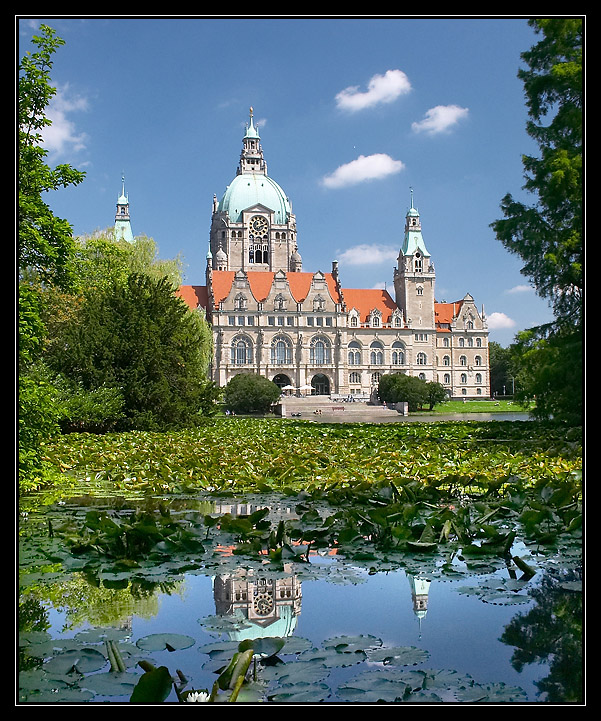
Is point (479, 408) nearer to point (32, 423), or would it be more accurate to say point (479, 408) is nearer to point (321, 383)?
point (321, 383)

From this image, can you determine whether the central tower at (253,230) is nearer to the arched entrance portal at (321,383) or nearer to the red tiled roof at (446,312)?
the arched entrance portal at (321,383)

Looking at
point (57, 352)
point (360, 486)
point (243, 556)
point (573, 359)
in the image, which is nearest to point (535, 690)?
point (243, 556)

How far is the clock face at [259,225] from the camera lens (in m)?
71.7

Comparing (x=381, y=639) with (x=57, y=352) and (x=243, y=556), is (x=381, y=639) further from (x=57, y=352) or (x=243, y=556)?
(x=57, y=352)

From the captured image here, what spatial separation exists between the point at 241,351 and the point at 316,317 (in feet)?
25.8

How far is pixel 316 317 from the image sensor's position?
62.3 m

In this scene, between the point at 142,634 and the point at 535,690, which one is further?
the point at 142,634

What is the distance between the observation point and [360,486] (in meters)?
5.44

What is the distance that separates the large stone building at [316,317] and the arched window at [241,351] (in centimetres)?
9

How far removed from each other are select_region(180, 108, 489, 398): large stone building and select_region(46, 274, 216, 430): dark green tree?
137 ft

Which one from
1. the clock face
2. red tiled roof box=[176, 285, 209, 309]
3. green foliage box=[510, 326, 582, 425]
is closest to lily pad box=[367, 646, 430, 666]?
A: green foliage box=[510, 326, 582, 425]

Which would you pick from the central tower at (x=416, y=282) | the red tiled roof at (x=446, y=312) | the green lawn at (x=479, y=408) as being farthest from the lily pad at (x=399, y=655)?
the red tiled roof at (x=446, y=312)

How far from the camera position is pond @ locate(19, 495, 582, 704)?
1977 mm

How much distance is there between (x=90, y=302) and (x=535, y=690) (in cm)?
1509
